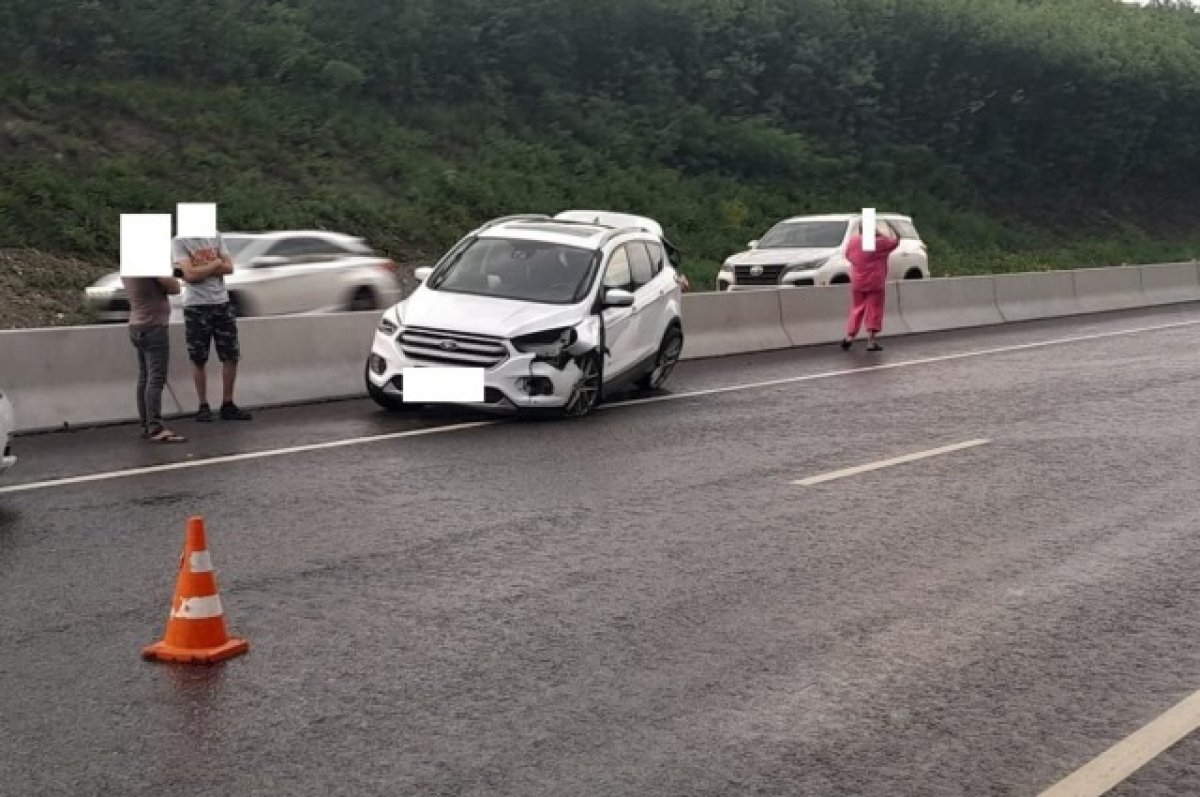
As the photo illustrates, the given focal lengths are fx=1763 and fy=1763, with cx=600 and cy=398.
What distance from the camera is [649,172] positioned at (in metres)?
41.2

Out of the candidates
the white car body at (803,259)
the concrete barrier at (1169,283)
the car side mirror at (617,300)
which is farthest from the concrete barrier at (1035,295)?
the car side mirror at (617,300)

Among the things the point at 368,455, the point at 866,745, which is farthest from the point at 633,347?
the point at 866,745

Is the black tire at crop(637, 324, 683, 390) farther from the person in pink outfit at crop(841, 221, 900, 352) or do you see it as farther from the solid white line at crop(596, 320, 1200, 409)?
the person in pink outfit at crop(841, 221, 900, 352)

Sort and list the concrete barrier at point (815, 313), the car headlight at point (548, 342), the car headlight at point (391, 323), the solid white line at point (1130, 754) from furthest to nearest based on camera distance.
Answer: the concrete barrier at point (815, 313) < the car headlight at point (391, 323) < the car headlight at point (548, 342) < the solid white line at point (1130, 754)

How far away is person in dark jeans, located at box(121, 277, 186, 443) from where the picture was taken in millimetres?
12867

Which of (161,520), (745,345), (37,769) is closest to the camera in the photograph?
(37,769)

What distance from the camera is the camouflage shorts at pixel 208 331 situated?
45.7 feet

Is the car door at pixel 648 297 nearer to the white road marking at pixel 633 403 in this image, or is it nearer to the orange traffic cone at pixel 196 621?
the white road marking at pixel 633 403

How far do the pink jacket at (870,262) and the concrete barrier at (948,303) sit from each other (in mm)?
4165

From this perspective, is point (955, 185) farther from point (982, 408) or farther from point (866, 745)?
point (866, 745)

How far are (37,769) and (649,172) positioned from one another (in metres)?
36.5

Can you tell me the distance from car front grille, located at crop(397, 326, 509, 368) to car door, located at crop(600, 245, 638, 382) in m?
1.34

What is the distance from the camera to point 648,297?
16.7 m

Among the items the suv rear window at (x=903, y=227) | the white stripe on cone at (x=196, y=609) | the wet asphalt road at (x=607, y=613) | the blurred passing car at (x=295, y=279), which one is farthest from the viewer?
the suv rear window at (x=903, y=227)
